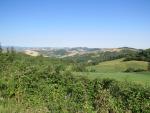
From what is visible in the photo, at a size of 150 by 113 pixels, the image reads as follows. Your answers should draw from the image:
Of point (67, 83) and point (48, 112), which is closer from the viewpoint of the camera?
point (48, 112)

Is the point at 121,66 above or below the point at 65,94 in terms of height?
below

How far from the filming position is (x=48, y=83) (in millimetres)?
11352

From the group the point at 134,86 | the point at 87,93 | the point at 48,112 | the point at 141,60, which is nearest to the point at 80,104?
the point at 87,93

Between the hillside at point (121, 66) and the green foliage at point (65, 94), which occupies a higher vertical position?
the green foliage at point (65, 94)

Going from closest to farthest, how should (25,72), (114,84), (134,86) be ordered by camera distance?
1. (134,86)
2. (114,84)
3. (25,72)

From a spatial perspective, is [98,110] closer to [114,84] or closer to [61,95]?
[114,84]

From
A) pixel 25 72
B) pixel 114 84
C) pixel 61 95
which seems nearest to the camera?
pixel 114 84

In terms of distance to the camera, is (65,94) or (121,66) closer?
(65,94)

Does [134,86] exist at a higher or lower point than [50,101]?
higher

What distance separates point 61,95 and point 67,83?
695 millimetres

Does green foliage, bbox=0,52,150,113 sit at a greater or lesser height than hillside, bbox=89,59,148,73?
A: greater

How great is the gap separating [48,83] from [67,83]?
0.88m

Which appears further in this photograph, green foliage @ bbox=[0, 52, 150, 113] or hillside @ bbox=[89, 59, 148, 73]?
hillside @ bbox=[89, 59, 148, 73]

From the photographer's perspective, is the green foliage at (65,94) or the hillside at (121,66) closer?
the green foliage at (65,94)
